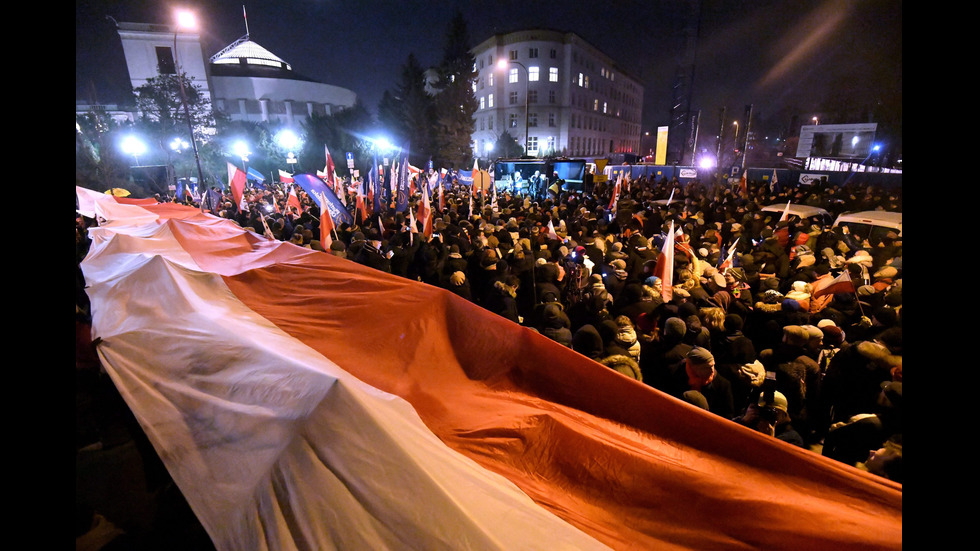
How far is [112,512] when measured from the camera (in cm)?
373

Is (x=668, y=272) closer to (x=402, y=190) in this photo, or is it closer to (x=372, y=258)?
(x=372, y=258)

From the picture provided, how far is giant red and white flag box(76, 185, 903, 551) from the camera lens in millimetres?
1713

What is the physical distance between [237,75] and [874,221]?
82.6 metres

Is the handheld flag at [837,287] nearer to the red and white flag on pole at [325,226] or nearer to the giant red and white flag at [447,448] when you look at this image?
the giant red and white flag at [447,448]

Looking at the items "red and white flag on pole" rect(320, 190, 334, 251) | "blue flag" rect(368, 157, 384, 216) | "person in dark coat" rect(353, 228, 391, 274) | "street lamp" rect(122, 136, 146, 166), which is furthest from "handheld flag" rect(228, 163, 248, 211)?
"street lamp" rect(122, 136, 146, 166)

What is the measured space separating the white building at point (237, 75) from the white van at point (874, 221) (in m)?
49.8

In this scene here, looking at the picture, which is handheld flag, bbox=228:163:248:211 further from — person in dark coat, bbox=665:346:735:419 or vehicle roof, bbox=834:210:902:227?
vehicle roof, bbox=834:210:902:227

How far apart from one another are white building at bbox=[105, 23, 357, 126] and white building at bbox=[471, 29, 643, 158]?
27.8 metres

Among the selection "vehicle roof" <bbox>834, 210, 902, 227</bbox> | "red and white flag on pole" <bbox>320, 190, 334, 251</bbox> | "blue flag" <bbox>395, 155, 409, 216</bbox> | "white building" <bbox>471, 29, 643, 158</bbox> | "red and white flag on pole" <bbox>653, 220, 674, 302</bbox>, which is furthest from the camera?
"white building" <bbox>471, 29, 643, 158</bbox>

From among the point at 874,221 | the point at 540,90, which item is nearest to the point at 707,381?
the point at 874,221

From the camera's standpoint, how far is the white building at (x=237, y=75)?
2226 inches

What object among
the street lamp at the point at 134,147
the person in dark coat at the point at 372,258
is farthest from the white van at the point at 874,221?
the street lamp at the point at 134,147

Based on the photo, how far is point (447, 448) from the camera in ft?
7.27
